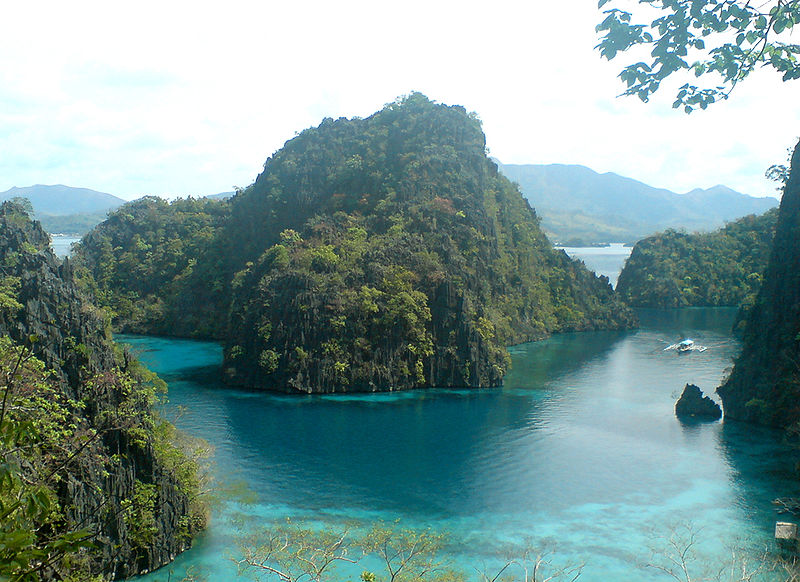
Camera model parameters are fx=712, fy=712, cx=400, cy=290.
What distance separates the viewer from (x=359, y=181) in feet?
213

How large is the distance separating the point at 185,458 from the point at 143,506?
3765mm

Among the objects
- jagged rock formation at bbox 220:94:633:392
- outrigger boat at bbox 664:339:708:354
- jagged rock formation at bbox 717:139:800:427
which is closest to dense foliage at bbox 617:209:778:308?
jagged rock formation at bbox 220:94:633:392

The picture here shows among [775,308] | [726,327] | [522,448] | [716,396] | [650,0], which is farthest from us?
[726,327]

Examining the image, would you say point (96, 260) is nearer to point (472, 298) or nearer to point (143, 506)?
point (472, 298)

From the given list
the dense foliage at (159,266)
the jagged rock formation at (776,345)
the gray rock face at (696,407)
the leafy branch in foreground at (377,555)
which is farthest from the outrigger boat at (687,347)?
the leafy branch in foreground at (377,555)

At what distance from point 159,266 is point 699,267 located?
7071 cm

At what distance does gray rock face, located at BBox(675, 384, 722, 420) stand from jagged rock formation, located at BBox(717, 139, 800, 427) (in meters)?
0.87

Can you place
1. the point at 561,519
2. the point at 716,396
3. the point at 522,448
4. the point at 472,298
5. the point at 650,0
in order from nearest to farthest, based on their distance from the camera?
the point at 650,0, the point at 561,519, the point at 522,448, the point at 716,396, the point at 472,298

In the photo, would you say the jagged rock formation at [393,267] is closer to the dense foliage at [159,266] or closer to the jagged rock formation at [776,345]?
the dense foliage at [159,266]

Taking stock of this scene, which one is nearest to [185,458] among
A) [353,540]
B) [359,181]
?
[353,540]

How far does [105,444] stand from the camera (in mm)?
19781

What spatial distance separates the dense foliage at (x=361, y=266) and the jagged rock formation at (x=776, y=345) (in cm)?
1498

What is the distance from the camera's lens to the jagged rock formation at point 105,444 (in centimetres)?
1841

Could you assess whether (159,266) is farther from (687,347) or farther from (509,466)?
(509,466)
